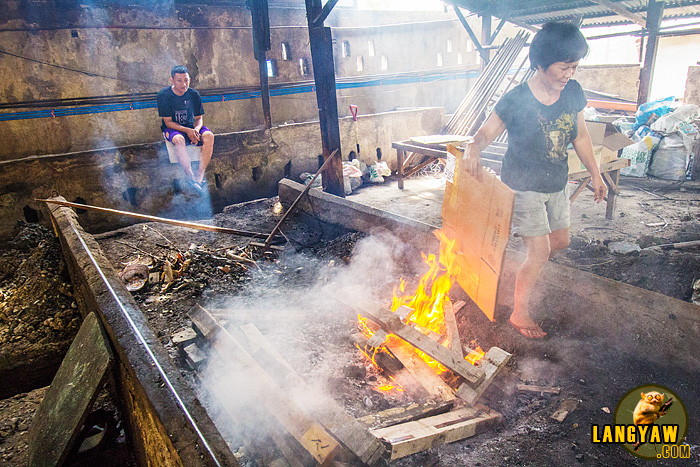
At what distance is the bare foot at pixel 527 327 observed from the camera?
3.06m

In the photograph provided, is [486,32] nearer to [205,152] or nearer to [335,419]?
[205,152]

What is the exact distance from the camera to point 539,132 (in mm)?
2801

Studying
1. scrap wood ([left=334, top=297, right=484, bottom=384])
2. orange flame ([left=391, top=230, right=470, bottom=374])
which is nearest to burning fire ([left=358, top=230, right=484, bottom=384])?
orange flame ([left=391, top=230, right=470, bottom=374])

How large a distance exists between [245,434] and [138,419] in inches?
25.0

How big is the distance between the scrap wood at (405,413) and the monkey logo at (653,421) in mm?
1051

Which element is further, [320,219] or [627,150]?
[627,150]

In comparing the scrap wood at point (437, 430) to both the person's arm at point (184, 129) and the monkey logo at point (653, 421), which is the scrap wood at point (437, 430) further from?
the person's arm at point (184, 129)

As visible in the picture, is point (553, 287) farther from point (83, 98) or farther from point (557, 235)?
point (83, 98)

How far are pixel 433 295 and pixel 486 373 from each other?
1.08 m

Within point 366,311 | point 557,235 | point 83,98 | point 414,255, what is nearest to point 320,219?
point 414,255

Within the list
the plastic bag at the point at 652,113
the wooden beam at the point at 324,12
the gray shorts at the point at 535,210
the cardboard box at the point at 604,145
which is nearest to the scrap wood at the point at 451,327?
the gray shorts at the point at 535,210

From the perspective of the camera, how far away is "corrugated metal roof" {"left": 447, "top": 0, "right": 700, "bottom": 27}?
402 inches

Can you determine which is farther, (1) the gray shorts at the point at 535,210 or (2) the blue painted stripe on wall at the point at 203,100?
(2) the blue painted stripe on wall at the point at 203,100

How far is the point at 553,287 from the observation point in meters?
3.16
